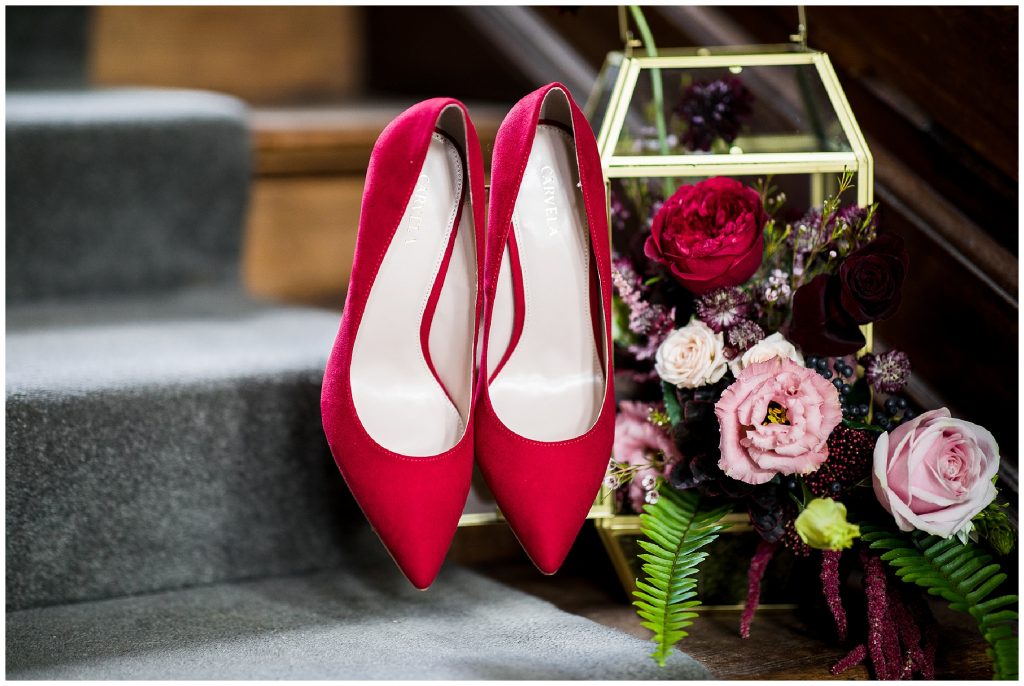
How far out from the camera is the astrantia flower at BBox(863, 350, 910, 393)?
0.79 meters

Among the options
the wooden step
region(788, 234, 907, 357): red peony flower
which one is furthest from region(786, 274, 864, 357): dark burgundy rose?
the wooden step

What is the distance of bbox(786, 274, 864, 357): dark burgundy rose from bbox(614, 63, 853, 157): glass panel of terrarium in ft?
0.65

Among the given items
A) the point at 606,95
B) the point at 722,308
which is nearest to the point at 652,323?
the point at 722,308

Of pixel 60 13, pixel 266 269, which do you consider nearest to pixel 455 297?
pixel 266 269

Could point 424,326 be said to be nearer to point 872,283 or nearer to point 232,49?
point 872,283

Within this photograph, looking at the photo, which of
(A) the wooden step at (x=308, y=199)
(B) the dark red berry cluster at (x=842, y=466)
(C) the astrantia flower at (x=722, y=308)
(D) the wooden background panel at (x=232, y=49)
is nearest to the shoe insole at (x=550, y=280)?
(C) the astrantia flower at (x=722, y=308)

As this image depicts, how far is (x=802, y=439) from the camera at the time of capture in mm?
716

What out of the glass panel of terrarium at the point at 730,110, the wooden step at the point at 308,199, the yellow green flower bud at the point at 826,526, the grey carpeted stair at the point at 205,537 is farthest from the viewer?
the wooden step at the point at 308,199

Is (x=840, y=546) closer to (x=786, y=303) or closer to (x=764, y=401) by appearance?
(x=764, y=401)

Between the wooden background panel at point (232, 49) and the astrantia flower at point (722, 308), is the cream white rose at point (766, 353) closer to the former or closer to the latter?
the astrantia flower at point (722, 308)

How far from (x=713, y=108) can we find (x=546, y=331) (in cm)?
30

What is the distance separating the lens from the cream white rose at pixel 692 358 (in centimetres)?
77

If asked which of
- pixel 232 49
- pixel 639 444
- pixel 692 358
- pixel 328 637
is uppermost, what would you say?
pixel 232 49

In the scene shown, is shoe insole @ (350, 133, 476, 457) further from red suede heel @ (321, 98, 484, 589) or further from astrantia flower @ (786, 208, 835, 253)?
astrantia flower @ (786, 208, 835, 253)
